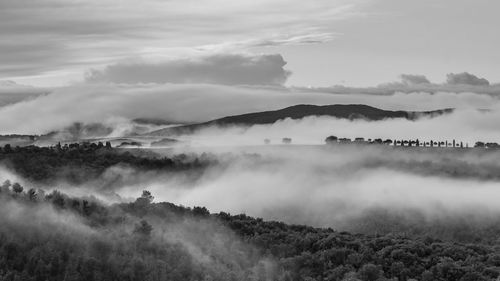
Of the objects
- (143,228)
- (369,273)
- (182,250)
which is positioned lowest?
(369,273)

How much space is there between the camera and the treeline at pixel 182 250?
12188 cm

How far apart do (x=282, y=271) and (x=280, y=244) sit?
943 inches

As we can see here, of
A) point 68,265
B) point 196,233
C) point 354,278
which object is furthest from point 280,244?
point 68,265

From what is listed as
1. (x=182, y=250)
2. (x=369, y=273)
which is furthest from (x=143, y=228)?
(x=369, y=273)

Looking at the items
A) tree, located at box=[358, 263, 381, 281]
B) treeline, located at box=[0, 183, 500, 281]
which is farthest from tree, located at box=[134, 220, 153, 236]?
tree, located at box=[358, 263, 381, 281]

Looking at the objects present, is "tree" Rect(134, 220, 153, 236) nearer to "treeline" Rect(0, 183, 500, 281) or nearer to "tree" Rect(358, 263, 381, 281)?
"treeline" Rect(0, 183, 500, 281)

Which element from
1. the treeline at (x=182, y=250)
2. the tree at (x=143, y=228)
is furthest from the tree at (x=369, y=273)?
the tree at (x=143, y=228)

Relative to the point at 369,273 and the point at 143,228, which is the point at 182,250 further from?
the point at 369,273

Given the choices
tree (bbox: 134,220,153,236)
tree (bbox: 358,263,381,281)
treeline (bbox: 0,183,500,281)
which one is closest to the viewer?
treeline (bbox: 0,183,500,281)

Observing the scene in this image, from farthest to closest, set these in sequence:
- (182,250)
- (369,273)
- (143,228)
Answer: (369,273) → (143,228) → (182,250)

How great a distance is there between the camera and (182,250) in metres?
144

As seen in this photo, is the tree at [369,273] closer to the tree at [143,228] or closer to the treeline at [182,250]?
the treeline at [182,250]

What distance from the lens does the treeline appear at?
400ft

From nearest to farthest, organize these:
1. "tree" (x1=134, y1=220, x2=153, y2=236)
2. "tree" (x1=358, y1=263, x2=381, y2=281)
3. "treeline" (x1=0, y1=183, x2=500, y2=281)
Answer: "treeline" (x1=0, y1=183, x2=500, y2=281), "tree" (x1=134, y1=220, x2=153, y2=236), "tree" (x1=358, y1=263, x2=381, y2=281)
